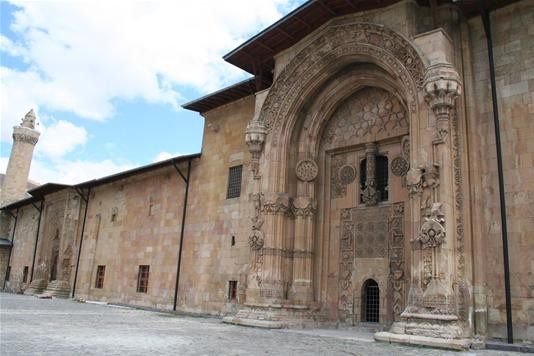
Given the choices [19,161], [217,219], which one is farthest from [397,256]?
[19,161]

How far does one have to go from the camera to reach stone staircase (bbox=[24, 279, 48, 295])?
26688mm

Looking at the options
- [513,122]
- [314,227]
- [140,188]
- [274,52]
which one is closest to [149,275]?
[140,188]

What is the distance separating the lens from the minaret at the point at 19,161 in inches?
1431

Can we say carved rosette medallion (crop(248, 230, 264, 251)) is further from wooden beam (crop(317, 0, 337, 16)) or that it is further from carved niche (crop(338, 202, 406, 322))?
wooden beam (crop(317, 0, 337, 16))

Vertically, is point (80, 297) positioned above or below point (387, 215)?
below

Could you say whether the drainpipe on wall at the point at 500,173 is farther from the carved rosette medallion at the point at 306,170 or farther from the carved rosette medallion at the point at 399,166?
the carved rosette medallion at the point at 306,170

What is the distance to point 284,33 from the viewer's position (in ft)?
45.8

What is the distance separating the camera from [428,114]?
1052 centimetres

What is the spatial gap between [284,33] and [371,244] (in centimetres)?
656

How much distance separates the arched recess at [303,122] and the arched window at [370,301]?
1441mm

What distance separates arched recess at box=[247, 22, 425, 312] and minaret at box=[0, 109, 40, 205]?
29.2 m

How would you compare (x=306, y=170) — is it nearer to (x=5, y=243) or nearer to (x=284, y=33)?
(x=284, y=33)

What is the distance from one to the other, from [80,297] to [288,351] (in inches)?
738

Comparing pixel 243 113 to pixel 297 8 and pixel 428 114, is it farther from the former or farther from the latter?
pixel 428 114
